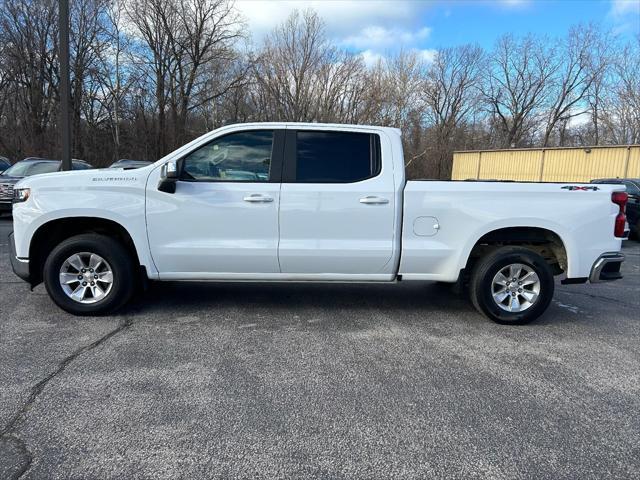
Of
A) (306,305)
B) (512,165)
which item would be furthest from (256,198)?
(512,165)

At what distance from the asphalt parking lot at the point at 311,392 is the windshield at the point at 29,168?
918 cm

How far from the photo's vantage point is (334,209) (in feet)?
15.3

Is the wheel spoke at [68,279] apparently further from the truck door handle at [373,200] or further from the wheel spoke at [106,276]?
the truck door handle at [373,200]

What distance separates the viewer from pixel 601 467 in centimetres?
248

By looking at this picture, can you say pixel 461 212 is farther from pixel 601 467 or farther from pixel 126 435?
pixel 126 435

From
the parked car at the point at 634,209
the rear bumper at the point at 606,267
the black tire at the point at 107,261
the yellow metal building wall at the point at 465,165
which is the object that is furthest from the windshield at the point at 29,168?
the yellow metal building wall at the point at 465,165

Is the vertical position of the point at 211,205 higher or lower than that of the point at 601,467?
higher

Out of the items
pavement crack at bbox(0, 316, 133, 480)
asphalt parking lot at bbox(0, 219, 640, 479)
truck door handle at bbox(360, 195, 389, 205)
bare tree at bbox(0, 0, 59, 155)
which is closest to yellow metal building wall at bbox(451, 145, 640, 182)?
asphalt parking lot at bbox(0, 219, 640, 479)

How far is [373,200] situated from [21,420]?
3.39 m

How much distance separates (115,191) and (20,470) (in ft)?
9.36

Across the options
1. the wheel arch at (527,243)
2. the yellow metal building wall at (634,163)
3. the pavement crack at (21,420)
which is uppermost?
the yellow metal building wall at (634,163)

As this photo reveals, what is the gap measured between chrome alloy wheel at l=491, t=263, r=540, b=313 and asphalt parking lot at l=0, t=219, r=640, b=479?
0.26 m

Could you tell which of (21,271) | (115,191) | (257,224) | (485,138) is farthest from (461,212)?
(485,138)

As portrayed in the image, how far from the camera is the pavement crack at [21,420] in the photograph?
7.74 ft
